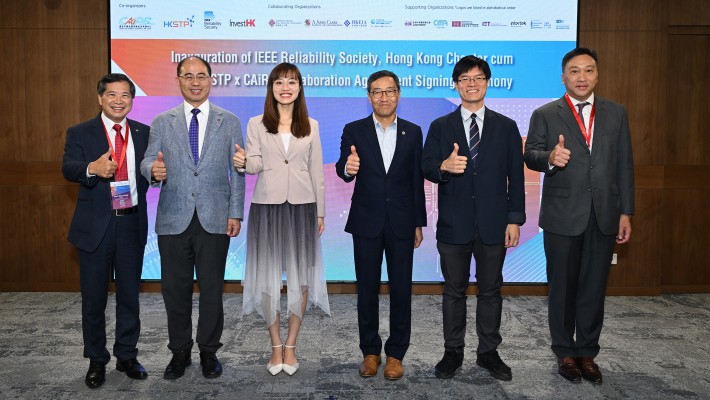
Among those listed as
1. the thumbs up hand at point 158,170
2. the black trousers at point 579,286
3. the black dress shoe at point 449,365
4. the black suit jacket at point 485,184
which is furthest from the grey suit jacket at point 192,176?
the black trousers at point 579,286

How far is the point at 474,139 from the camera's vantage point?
3467 mm

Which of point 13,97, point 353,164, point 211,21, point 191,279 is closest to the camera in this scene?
point 353,164

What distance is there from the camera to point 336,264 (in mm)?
5750

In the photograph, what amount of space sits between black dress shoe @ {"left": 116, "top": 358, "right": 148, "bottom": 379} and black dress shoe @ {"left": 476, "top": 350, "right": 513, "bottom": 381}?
1.87 meters

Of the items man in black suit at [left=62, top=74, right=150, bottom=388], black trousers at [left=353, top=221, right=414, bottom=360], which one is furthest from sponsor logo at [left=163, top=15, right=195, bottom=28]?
black trousers at [left=353, top=221, right=414, bottom=360]

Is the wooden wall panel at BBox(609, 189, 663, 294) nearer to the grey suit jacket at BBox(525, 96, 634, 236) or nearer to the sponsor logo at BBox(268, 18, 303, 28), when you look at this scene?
the grey suit jacket at BBox(525, 96, 634, 236)

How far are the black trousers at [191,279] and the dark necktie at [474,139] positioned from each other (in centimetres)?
144

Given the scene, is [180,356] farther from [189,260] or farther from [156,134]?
[156,134]

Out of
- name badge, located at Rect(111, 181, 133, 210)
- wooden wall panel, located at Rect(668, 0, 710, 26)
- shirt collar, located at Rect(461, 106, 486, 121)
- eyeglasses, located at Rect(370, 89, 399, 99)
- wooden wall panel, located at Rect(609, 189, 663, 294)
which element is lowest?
wooden wall panel, located at Rect(609, 189, 663, 294)

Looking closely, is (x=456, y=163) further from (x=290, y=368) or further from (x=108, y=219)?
(x=108, y=219)

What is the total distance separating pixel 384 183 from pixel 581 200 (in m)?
1.07

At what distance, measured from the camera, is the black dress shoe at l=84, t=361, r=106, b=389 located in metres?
3.30

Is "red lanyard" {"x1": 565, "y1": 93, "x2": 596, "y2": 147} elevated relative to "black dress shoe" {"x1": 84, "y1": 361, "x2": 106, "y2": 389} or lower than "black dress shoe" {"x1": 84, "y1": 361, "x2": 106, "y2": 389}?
elevated

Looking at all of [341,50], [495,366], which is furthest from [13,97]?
[495,366]
